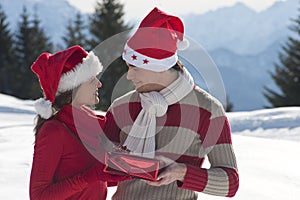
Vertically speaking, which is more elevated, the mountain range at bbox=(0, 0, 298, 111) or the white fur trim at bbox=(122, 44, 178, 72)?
the white fur trim at bbox=(122, 44, 178, 72)

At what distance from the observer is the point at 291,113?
7.00 metres

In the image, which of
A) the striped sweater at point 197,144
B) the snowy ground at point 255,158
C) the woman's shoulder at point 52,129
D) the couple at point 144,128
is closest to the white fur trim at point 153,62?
the couple at point 144,128

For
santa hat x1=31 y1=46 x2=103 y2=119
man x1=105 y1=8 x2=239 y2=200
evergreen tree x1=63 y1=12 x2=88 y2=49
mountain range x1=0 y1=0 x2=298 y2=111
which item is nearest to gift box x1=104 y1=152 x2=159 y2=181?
man x1=105 y1=8 x2=239 y2=200

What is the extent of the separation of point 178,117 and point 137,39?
1.11ft

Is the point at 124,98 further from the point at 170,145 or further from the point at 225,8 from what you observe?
the point at 225,8

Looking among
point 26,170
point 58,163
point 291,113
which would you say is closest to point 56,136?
point 58,163

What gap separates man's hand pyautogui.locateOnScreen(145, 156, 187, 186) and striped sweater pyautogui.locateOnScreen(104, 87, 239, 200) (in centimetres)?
7

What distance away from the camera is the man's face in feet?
5.90

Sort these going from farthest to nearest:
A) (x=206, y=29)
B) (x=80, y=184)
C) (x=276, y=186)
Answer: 1. (x=206, y=29)
2. (x=276, y=186)
3. (x=80, y=184)

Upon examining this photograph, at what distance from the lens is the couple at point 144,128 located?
1773mm

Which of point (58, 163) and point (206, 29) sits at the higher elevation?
point (58, 163)

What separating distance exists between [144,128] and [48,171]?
414 millimetres

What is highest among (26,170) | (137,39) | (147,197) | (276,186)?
(137,39)

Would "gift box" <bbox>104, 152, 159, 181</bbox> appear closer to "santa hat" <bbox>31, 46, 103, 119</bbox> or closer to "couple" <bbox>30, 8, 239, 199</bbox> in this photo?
"couple" <bbox>30, 8, 239, 199</bbox>
